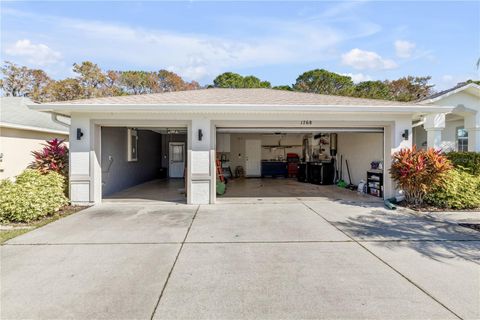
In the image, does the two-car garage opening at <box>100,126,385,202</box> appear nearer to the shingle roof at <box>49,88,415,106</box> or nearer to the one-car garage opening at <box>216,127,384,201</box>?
the one-car garage opening at <box>216,127,384,201</box>

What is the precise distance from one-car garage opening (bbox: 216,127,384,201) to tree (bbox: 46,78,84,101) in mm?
13611

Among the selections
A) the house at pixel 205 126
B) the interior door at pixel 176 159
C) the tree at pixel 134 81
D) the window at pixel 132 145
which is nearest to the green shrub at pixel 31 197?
the house at pixel 205 126

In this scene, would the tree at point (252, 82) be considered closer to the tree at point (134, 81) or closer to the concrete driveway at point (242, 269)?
the tree at point (134, 81)

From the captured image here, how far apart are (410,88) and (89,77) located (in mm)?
28200

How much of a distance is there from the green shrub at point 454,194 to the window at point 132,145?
33.9 feet

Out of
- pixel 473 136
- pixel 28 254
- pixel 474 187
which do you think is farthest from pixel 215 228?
pixel 473 136

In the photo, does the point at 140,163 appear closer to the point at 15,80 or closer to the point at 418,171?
the point at 418,171

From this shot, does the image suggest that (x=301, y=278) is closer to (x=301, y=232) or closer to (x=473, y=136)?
(x=301, y=232)

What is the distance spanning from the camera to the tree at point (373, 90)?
81.9 feet

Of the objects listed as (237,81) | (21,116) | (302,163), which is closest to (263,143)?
(302,163)

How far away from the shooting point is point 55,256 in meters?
3.97

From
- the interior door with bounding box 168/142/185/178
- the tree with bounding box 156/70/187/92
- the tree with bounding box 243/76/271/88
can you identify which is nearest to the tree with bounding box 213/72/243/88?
the tree with bounding box 243/76/271/88

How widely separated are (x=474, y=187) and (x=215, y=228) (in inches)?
288

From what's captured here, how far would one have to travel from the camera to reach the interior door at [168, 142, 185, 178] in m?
16.2
